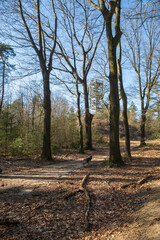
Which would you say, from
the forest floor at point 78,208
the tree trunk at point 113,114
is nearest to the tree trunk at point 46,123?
the forest floor at point 78,208

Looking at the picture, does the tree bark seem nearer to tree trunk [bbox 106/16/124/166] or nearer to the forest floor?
tree trunk [bbox 106/16/124/166]

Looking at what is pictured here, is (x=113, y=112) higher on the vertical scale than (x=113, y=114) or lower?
higher

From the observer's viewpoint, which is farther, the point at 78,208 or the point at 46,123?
the point at 46,123

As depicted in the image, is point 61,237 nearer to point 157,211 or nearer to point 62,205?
point 62,205

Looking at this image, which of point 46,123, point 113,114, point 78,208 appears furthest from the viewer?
point 46,123

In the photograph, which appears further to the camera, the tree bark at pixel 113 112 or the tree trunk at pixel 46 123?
the tree trunk at pixel 46 123

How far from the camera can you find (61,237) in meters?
2.98

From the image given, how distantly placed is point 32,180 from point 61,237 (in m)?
3.69

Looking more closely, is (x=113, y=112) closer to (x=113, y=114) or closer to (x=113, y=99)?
(x=113, y=114)

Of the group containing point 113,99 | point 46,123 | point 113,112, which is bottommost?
point 46,123

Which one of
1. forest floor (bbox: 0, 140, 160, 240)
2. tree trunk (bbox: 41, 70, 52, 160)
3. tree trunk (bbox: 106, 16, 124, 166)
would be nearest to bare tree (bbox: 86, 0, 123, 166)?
tree trunk (bbox: 106, 16, 124, 166)

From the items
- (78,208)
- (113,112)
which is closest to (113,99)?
(113,112)

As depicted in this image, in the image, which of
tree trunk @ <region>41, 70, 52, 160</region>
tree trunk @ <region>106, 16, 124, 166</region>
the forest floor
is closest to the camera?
the forest floor

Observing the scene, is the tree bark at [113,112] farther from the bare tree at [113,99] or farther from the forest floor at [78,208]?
the forest floor at [78,208]
